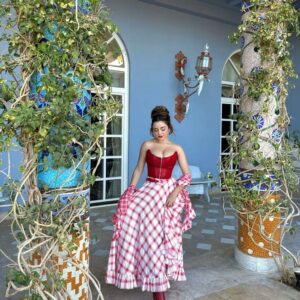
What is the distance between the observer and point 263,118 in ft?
9.42

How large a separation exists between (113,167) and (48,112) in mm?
4022

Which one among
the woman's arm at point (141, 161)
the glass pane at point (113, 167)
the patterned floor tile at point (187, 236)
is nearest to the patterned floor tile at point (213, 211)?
the patterned floor tile at point (187, 236)

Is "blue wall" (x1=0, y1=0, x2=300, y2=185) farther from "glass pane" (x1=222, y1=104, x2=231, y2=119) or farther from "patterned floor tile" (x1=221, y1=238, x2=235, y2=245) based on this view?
"patterned floor tile" (x1=221, y1=238, x2=235, y2=245)

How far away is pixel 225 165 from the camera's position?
117 inches

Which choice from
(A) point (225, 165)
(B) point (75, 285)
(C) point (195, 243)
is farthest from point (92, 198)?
(B) point (75, 285)

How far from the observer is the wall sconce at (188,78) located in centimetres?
579

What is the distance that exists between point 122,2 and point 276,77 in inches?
133

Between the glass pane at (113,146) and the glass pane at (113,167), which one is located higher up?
the glass pane at (113,146)

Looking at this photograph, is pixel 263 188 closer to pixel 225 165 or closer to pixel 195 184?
pixel 225 165

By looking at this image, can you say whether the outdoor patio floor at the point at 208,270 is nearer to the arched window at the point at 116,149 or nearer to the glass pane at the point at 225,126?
the arched window at the point at 116,149

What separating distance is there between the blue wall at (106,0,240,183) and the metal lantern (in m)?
0.28

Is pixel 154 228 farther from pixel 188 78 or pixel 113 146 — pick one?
pixel 188 78

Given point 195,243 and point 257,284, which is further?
point 195,243

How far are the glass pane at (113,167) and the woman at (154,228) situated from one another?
3.05 metres
